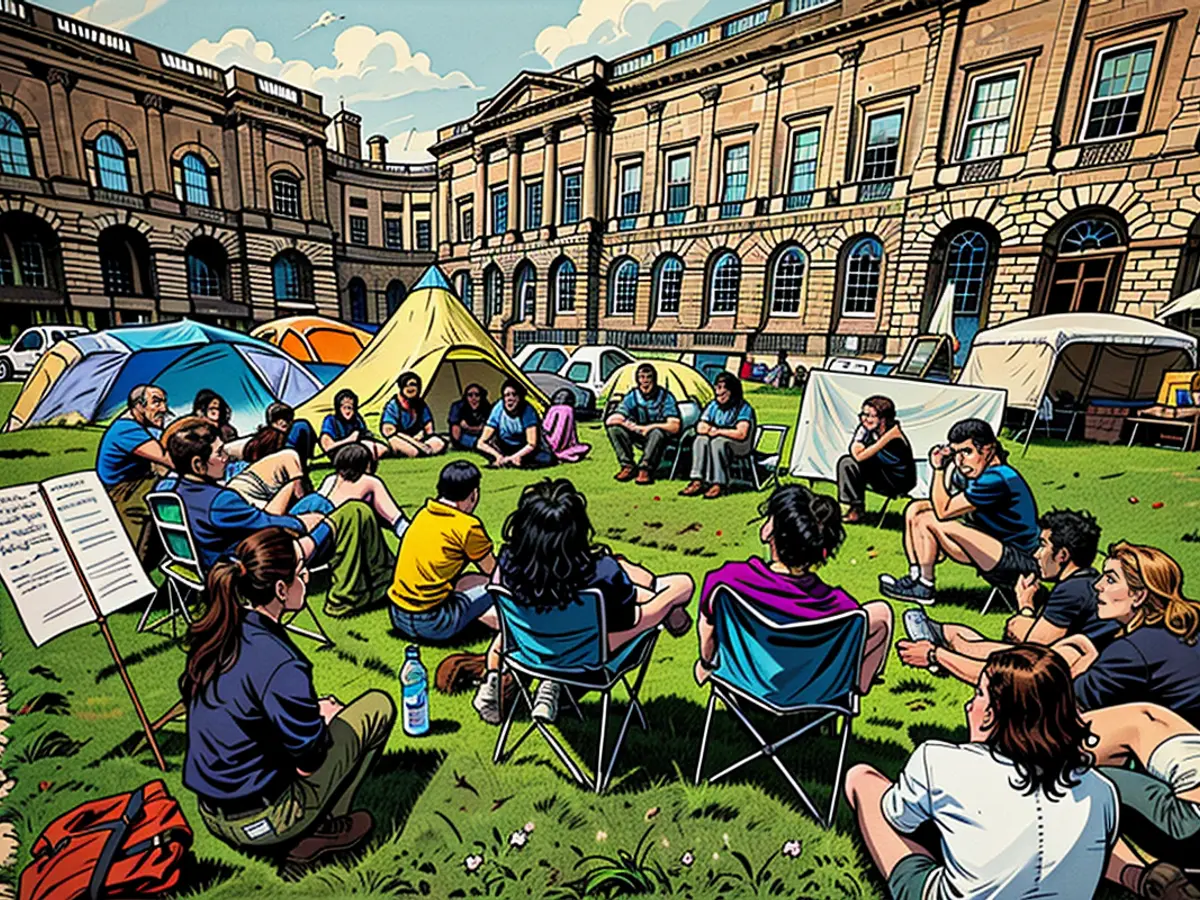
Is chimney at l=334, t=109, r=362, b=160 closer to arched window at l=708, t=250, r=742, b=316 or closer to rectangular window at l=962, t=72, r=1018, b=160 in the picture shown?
arched window at l=708, t=250, r=742, b=316

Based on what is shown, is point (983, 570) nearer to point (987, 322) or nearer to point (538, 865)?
point (987, 322)

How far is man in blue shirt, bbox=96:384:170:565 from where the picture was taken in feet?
13.2

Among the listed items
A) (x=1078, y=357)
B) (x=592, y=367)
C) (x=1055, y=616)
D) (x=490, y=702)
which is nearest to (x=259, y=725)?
(x=490, y=702)

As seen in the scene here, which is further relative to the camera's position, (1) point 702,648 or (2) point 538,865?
(1) point 702,648

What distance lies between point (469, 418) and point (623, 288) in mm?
3516

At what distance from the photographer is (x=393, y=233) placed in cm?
639

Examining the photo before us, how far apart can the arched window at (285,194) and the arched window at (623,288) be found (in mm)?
3656

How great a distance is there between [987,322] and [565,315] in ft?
14.7

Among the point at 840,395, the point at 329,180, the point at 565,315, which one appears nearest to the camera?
the point at 329,180

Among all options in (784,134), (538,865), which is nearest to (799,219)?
(784,134)

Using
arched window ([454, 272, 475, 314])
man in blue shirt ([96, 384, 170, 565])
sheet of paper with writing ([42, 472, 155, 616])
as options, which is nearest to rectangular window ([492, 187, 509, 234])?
arched window ([454, 272, 475, 314])

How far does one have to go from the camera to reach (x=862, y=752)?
2.70 meters

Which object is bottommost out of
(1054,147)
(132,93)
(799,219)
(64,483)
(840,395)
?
(64,483)

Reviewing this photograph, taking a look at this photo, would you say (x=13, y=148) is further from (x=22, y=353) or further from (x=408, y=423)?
(x=22, y=353)
